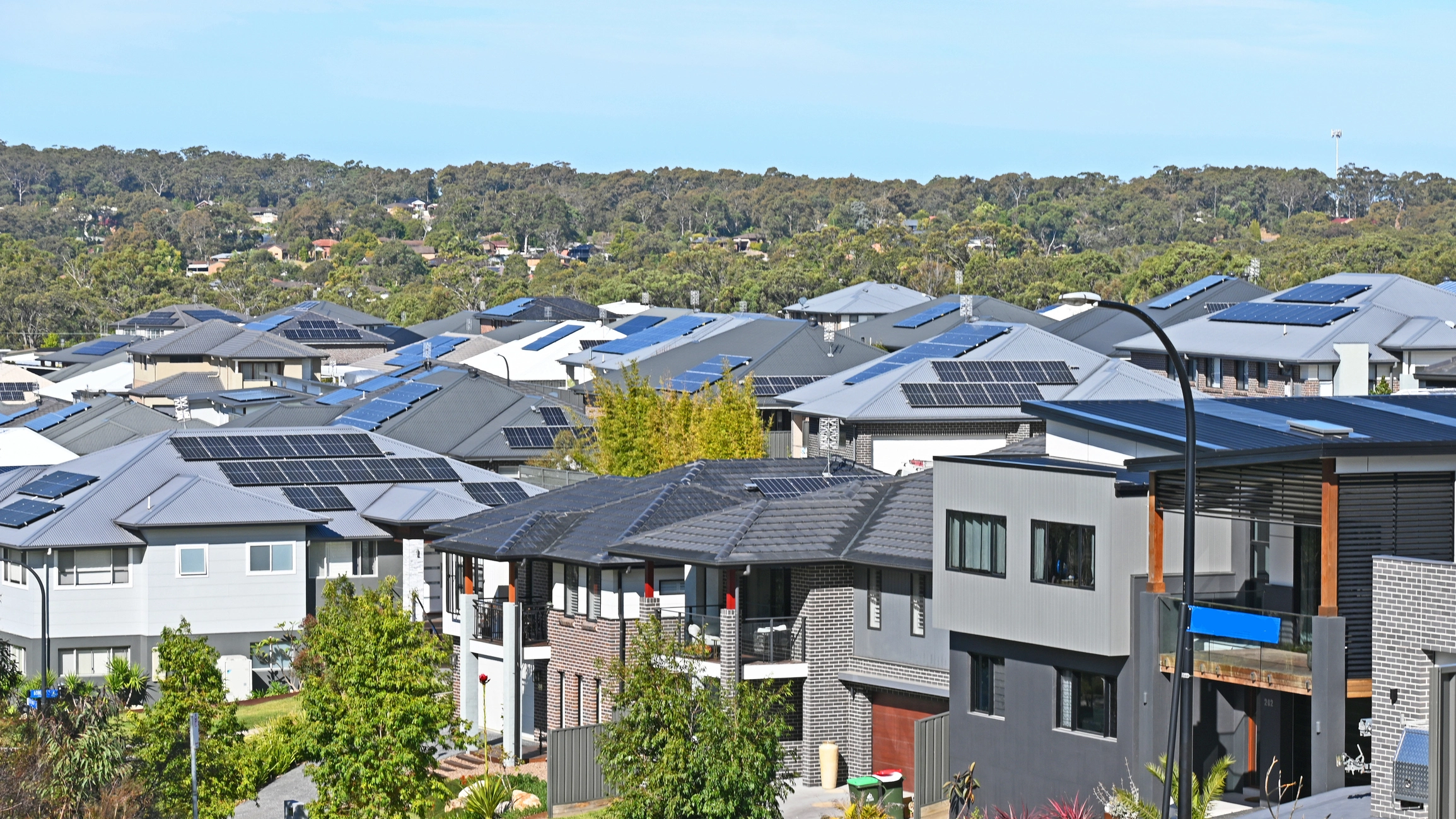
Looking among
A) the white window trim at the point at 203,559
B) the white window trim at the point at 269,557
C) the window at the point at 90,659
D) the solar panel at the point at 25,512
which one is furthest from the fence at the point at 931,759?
the solar panel at the point at 25,512

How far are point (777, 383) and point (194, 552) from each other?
27375mm

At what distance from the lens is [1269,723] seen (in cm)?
3234

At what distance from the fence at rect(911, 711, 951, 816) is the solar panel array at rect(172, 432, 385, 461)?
1116 inches

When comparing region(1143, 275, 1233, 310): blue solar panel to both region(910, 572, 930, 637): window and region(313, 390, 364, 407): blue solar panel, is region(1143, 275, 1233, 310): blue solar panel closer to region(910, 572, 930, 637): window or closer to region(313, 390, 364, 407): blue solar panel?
region(313, 390, 364, 407): blue solar panel

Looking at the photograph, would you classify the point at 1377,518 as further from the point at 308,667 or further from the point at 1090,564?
the point at 308,667

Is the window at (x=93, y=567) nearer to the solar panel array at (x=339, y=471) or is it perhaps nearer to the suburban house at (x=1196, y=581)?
the solar panel array at (x=339, y=471)

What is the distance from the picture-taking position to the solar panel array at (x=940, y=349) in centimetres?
7262

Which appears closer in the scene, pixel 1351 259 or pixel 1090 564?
pixel 1090 564

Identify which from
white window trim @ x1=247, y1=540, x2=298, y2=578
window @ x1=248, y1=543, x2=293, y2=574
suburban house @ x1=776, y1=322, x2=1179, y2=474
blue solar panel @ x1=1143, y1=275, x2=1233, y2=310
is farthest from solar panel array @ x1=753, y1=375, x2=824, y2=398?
blue solar panel @ x1=1143, y1=275, x2=1233, y2=310

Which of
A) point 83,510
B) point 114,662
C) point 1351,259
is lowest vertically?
point 114,662

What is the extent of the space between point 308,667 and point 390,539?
29.4 feet

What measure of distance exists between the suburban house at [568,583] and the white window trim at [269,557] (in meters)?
8.25

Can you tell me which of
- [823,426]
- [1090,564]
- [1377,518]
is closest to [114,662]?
[823,426]

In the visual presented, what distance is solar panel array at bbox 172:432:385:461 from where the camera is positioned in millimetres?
59969
